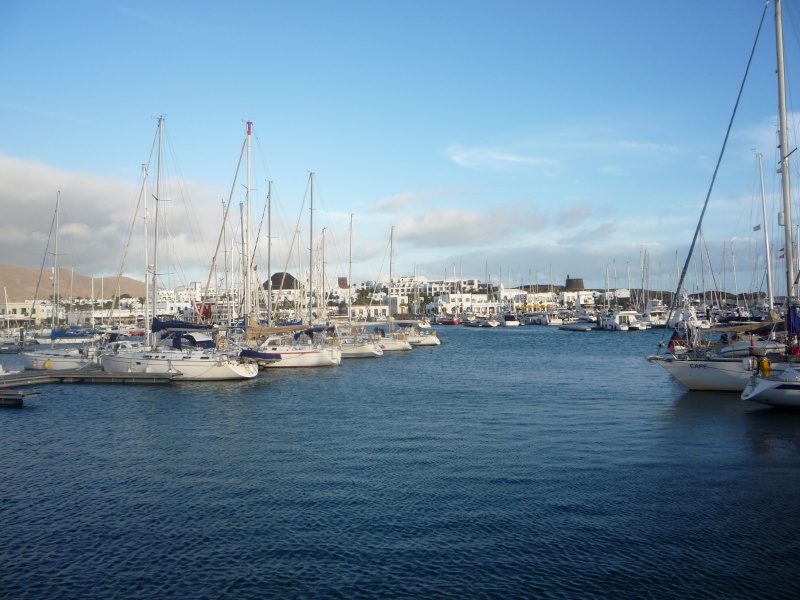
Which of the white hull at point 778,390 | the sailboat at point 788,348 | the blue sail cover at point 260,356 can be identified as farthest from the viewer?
the blue sail cover at point 260,356

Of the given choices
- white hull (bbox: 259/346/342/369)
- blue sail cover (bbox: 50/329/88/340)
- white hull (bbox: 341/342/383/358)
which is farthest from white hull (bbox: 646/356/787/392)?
blue sail cover (bbox: 50/329/88/340)

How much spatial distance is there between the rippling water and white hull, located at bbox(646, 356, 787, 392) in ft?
5.02

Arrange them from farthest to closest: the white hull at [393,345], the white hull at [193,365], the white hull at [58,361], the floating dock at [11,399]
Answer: the white hull at [393,345] < the white hull at [58,361] < the white hull at [193,365] < the floating dock at [11,399]


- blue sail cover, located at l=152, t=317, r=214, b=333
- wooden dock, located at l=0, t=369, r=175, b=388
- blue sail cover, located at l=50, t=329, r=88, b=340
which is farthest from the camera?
blue sail cover, located at l=50, t=329, r=88, b=340

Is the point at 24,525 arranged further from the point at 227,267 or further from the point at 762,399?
the point at 227,267

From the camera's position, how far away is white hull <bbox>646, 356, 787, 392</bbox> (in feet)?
115

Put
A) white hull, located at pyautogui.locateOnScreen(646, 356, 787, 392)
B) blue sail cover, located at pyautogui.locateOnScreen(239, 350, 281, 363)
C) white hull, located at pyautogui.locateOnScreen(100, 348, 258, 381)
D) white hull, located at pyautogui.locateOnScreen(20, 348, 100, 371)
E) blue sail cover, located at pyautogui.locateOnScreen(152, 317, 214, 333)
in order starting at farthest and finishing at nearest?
1. white hull, located at pyautogui.locateOnScreen(20, 348, 100, 371)
2. blue sail cover, located at pyautogui.locateOnScreen(152, 317, 214, 333)
3. blue sail cover, located at pyautogui.locateOnScreen(239, 350, 281, 363)
4. white hull, located at pyautogui.locateOnScreen(100, 348, 258, 381)
5. white hull, located at pyautogui.locateOnScreen(646, 356, 787, 392)

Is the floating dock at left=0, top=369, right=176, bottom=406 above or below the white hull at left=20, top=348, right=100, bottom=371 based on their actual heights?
below

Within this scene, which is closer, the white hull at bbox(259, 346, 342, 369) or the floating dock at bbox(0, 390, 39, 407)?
the floating dock at bbox(0, 390, 39, 407)

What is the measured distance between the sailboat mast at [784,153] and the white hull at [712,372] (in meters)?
4.69

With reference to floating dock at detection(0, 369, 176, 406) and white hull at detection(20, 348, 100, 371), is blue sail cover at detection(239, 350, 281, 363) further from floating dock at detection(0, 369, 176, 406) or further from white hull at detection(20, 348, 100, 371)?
white hull at detection(20, 348, 100, 371)

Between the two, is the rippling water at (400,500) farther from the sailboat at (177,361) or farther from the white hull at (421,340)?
the white hull at (421,340)

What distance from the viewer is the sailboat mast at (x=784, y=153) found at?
3188cm

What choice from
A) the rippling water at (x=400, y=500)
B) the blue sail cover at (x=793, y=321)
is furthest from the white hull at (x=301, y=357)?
the blue sail cover at (x=793, y=321)
